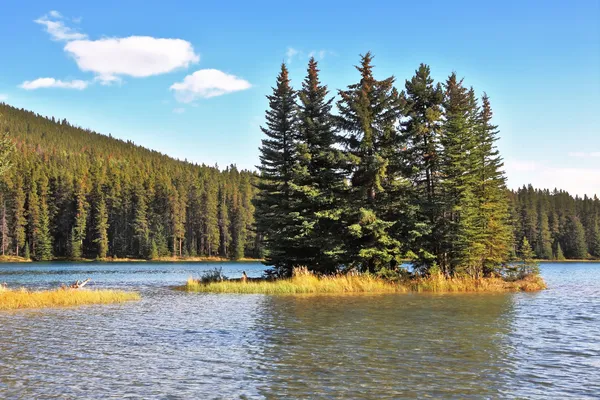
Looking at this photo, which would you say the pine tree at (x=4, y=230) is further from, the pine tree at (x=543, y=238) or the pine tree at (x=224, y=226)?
the pine tree at (x=543, y=238)

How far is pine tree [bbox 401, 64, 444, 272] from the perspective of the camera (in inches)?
1448

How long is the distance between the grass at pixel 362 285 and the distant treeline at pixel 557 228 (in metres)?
91.4

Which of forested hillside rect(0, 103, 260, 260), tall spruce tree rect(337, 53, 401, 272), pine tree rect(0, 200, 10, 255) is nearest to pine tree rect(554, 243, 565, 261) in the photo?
forested hillside rect(0, 103, 260, 260)

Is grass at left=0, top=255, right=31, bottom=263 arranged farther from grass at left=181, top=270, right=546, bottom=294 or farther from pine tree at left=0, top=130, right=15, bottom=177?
grass at left=181, top=270, right=546, bottom=294

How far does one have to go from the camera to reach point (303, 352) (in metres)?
14.9

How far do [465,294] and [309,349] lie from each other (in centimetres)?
1995

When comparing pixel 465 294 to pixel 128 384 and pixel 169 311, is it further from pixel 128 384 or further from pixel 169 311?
pixel 128 384

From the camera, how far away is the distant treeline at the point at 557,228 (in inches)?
4998

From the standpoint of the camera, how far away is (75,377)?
477 inches

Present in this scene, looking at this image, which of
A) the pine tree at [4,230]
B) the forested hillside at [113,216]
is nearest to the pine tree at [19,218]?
the forested hillside at [113,216]

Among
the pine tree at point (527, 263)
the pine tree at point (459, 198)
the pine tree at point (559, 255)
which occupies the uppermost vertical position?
the pine tree at point (459, 198)

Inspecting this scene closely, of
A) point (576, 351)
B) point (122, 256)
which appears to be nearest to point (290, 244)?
point (576, 351)

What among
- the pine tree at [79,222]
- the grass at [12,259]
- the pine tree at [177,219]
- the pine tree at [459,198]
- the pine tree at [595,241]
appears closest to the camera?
the pine tree at [459,198]

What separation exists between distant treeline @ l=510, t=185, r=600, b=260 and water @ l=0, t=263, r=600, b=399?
4276 inches
